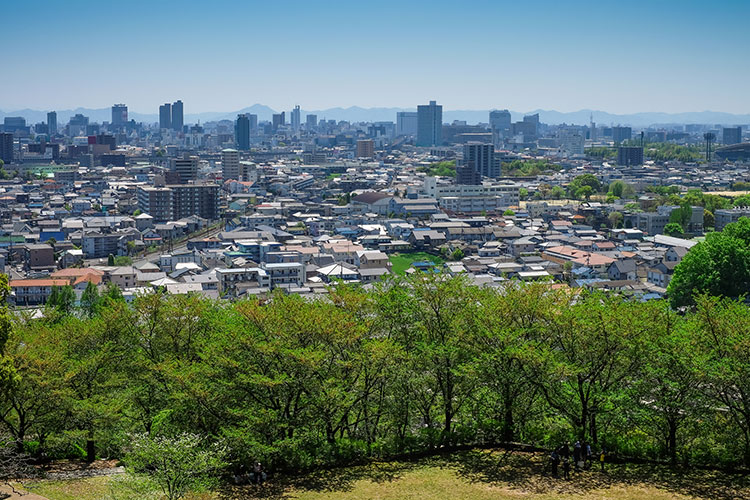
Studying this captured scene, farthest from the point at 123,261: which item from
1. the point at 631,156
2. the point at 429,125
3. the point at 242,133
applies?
the point at 429,125

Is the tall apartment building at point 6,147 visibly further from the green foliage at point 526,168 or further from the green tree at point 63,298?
the green tree at point 63,298

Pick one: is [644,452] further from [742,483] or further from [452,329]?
[452,329]

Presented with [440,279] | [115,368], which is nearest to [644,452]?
[440,279]

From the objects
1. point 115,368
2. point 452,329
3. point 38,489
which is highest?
point 452,329

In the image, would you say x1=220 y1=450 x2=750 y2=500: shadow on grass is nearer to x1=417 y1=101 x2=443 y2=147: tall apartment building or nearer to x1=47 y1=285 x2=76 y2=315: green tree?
x1=47 y1=285 x2=76 y2=315: green tree

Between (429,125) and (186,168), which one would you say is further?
(429,125)

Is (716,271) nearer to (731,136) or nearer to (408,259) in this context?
(408,259)
